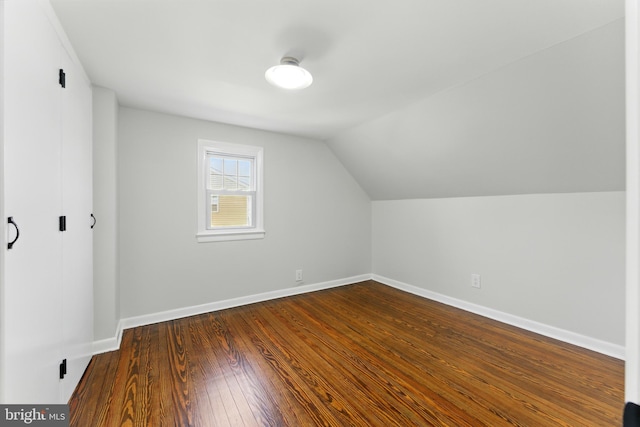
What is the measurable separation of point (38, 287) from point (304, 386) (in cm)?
154

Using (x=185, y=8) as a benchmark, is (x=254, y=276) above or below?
below

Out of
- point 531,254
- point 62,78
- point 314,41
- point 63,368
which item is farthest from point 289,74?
point 531,254

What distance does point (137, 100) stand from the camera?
8.31 feet

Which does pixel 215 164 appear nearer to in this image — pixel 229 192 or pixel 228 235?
pixel 229 192

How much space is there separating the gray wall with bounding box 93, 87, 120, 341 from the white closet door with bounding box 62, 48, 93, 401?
0.14 meters

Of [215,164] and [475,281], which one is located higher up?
[215,164]

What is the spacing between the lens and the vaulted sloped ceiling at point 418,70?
1.44 meters

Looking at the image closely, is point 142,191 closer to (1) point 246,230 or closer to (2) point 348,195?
(1) point 246,230

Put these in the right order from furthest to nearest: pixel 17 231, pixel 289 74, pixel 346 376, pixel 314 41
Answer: pixel 346 376 → pixel 289 74 → pixel 314 41 → pixel 17 231

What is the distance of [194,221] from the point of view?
9.98ft

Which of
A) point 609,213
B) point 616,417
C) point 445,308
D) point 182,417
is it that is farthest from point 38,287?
point 609,213

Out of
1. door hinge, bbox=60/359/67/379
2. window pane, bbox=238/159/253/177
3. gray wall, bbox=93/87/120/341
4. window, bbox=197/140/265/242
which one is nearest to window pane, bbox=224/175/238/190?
window, bbox=197/140/265/242

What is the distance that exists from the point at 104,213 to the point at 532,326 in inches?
159

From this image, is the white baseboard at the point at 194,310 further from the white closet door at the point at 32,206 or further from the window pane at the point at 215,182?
the window pane at the point at 215,182
